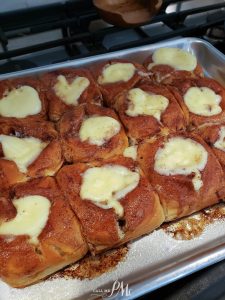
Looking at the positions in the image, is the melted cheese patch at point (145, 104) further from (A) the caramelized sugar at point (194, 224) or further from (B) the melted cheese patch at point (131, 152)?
(A) the caramelized sugar at point (194, 224)

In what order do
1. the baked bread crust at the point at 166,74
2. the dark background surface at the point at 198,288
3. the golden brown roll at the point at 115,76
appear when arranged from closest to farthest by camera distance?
the dark background surface at the point at 198,288, the golden brown roll at the point at 115,76, the baked bread crust at the point at 166,74

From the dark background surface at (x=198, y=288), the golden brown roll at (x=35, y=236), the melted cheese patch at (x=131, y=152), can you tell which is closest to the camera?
the golden brown roll at (x=35, y=236)

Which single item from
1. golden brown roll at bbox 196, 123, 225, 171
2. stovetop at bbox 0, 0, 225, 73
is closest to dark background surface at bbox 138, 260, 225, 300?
golden brown roll at bbox 196, 123, 225, 171

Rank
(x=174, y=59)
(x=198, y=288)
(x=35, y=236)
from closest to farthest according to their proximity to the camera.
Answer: (x=35, y=236)
(x=198, y=288)
(x=174, y=59)

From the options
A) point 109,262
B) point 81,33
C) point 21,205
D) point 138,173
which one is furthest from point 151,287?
point 81,33

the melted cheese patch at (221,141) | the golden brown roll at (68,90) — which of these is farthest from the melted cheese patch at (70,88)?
the melted cheese patch at (221,141)

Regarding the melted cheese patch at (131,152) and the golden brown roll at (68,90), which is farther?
the golden brown roll at (68,90)

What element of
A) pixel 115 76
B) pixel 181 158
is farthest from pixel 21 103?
pixel 181 158

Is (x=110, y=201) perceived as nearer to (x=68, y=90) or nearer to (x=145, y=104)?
(x=145, y=104)
